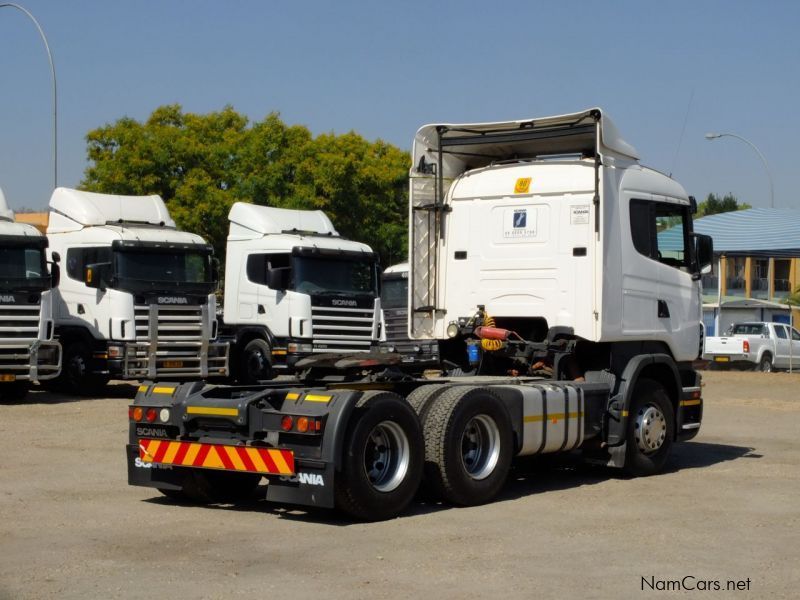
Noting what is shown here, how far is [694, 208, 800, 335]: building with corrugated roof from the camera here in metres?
49.1

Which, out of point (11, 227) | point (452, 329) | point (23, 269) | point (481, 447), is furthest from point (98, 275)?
point (481, 447)

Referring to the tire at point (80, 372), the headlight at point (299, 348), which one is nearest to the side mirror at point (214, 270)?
the headlight at point (299, 348)

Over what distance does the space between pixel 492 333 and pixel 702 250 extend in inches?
105

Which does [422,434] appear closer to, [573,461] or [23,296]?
[573,461]

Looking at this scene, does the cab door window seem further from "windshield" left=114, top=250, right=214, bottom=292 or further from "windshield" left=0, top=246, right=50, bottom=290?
"windshield" left=0, top=246, right=50, bottom=290

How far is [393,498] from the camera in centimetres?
949

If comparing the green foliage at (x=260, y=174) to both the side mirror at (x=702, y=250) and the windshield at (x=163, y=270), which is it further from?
the side mirror at (x=702, y=250)

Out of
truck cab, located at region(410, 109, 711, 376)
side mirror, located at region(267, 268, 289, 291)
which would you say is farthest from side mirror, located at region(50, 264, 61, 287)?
truck cab, located at region(410, 109, 711, 376)

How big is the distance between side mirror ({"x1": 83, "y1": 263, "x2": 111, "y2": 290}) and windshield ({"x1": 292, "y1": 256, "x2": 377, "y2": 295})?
12.0ft

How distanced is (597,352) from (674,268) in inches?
56.0

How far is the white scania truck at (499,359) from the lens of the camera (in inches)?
373

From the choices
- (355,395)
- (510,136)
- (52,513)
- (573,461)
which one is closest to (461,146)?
(510,136)

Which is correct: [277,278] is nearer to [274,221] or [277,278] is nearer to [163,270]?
[274,221]

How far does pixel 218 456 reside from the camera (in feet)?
31.6
